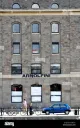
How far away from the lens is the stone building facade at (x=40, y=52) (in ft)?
215

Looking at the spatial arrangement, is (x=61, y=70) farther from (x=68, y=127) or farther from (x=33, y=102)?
(x=68, y=127)

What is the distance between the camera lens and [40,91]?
2591 inches

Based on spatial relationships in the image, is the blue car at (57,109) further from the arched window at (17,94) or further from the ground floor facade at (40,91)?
the arched window at (17,94)

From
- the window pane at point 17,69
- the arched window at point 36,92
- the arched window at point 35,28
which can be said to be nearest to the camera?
the arched window at point 36,92

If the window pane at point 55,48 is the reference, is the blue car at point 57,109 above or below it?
below

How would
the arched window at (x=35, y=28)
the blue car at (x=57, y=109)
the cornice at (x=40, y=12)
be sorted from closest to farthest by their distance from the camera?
the blue car at (x=57, y=109) < the cornice at (x=40, y=12) < the arched window at (x=35, y=28)

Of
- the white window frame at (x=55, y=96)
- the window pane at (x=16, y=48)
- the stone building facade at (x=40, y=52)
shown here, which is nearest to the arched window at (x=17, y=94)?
the stone building facade at (x=40, y=52)

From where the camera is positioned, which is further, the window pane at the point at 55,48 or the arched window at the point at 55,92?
the window pane at the point at 55,48

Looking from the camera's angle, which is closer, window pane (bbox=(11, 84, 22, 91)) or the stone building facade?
the stone building facade

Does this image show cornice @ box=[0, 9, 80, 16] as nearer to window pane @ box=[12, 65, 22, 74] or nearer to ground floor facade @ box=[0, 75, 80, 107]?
window pane @ box=[12, 65, 22, 74]

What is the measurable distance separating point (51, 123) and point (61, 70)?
12.9 meters

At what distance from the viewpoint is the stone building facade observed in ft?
215

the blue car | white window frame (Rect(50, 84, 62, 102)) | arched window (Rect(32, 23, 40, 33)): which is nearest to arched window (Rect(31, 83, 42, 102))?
white window frame (Rect(50, 84, 62, 102))

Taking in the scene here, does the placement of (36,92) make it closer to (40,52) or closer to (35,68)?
(35,68)
